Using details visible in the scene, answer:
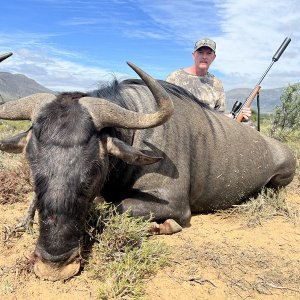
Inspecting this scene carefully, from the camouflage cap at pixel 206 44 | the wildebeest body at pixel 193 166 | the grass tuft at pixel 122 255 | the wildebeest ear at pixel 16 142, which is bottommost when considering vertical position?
the grass tuft at pixel 122 255

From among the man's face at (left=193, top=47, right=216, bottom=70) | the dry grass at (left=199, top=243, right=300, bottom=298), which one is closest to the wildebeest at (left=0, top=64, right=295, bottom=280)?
the dry grass at (left=199, top=243, right=300, bottom=298)

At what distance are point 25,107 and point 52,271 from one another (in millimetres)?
1696

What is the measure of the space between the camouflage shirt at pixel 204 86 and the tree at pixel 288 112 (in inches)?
241

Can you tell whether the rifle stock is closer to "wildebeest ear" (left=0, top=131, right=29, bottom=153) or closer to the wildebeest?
the wildebeest

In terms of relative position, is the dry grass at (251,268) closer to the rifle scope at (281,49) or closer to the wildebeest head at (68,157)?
the wildebeest head at (68,157)

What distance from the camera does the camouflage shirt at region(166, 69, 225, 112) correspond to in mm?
8781

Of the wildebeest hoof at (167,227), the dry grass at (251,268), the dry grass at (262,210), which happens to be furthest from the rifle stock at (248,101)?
the dry grass at (251,268)

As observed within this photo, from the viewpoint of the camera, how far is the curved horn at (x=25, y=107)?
4134 millimetres

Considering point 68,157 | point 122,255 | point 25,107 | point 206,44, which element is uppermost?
point 206,44

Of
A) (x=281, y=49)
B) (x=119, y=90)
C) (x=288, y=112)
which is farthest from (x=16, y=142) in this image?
(x=288, y=112)

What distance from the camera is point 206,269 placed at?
3.99 meters

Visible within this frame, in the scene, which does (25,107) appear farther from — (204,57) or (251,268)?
(204,57)

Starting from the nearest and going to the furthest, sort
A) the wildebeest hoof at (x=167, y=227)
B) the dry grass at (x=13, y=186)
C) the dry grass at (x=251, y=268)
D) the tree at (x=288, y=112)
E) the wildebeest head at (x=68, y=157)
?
the wildebeest head at (x=68, y=157), the dry grass at (x=251, y=268), the wildebeest hoof at (x=167, y=227), the dry grass at (x=13, y=186), the tree at (x=288, y=112)

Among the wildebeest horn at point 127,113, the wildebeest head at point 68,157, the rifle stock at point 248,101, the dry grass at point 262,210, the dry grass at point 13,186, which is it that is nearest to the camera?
the wildebeest head at point 68,157
